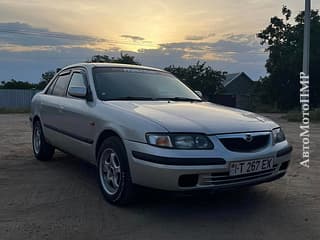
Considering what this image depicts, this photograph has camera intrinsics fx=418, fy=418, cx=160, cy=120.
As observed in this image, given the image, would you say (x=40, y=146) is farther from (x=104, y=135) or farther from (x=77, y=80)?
(x=104, y=135)

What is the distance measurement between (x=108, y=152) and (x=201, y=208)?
112 centimetres

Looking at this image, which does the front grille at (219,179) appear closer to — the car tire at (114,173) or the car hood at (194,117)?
the car hood at (194,117)

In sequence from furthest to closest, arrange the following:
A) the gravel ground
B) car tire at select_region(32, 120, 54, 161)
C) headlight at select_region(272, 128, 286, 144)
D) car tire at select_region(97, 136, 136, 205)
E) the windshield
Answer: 1. car tire at select_region(32, 120, 54, 161)
2. the windshield
3. headlight at select_region(272, 128, 286, 144)
4. car tire at select_region(97, 136, 136, 205)
5. the gravel ground

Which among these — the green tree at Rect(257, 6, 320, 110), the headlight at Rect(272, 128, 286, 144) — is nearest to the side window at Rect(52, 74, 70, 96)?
the headlight at Rect(272, 128, 286, 144)

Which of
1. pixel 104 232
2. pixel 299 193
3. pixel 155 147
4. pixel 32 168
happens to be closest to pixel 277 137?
pixel 299 193

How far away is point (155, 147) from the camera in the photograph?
148 inches

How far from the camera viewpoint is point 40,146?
6.71 meters

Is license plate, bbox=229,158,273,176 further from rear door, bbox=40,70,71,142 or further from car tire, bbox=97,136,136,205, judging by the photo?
rear door, bbox=40,70,71,142

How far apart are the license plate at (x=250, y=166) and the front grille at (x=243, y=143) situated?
0.13m

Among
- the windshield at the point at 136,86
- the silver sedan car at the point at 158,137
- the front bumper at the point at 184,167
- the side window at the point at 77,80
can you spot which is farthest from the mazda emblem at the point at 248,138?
the side window at the point at 77,80

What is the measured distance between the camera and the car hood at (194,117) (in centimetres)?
387

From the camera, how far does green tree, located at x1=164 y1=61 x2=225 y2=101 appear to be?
147ft

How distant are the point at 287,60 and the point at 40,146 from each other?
3091 centimetres

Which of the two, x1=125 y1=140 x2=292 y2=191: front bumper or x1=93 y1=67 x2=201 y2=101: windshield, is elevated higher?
x1=93 y1=67 x2=201 y2=101: windshield
